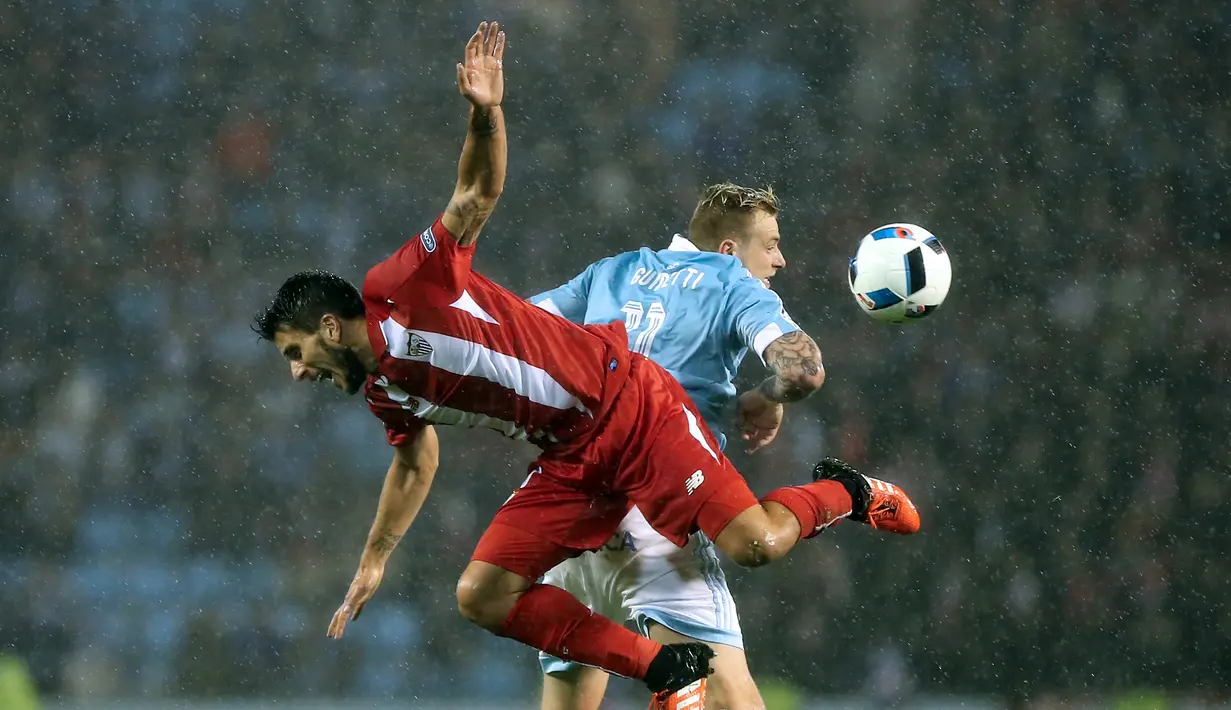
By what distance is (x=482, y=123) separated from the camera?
3.15m

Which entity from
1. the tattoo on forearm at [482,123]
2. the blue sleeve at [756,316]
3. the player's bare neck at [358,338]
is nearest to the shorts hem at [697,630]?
the blue sleeve at [756,316]

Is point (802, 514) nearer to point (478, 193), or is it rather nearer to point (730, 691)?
point (730, 691)

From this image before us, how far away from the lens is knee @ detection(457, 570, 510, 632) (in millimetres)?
3586

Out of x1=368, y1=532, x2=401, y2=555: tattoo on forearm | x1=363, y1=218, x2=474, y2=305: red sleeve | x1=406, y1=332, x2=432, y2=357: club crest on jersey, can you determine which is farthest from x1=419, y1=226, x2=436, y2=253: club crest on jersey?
x1=368, y1=532, x2=401, y2=555: tattoo on forearm

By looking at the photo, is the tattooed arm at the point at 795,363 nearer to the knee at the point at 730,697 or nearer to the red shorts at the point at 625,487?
the red shorts at the point at 625,487

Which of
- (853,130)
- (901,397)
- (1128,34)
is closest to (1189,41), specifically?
(1128,34)

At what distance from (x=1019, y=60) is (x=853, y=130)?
3.12 ft

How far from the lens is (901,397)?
7121 millimetres

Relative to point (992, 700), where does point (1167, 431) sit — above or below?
above

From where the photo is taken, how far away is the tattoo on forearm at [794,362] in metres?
3.69

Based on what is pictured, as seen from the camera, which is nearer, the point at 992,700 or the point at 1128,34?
the point at 992,700

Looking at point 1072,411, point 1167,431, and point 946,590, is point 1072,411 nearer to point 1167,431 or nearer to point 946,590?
point 1167,431

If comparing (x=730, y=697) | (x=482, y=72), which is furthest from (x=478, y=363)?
(x=730, y=697)

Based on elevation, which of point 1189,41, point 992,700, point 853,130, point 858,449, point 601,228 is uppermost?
point 1189,41
